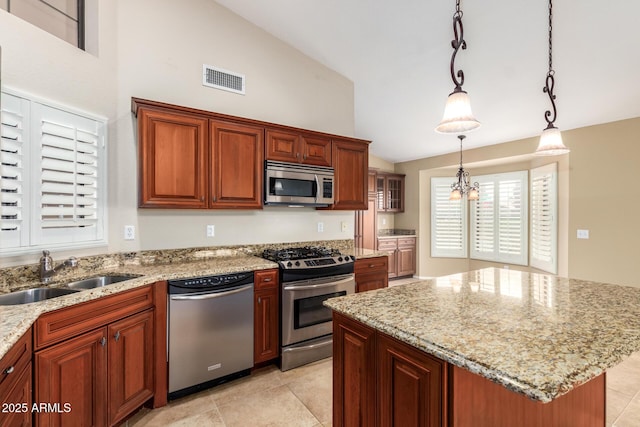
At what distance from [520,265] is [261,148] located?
481 cm

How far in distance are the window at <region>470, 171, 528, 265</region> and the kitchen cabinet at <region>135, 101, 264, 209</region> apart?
453cm

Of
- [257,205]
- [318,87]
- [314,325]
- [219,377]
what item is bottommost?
[219,377]

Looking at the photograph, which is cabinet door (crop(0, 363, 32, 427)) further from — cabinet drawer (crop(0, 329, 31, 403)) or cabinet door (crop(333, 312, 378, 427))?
cabinet door (crop(333, 312, 378, 427))

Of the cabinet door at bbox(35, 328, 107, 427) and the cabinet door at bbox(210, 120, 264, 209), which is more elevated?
the cabinet door at bbox(210, 120, 264, 209)

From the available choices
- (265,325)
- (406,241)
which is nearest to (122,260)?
(265,325)

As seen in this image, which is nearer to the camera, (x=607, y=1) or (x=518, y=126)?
(x=607, y=1)

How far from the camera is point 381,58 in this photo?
3.45 metres

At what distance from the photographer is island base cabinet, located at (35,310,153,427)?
1.56 metres

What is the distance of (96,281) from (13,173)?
2.74 feet

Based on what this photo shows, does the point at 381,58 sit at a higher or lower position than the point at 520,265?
higher

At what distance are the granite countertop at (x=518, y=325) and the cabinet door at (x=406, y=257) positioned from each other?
169 inches

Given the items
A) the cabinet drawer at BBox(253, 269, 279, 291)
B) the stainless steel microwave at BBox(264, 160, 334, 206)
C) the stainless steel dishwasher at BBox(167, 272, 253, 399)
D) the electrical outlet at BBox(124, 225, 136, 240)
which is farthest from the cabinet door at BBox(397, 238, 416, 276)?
the electrical outlet at BBox(124, 225, 136, 240)

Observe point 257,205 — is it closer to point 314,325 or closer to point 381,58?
point 314,325

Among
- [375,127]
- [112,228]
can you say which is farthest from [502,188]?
[112,228]
